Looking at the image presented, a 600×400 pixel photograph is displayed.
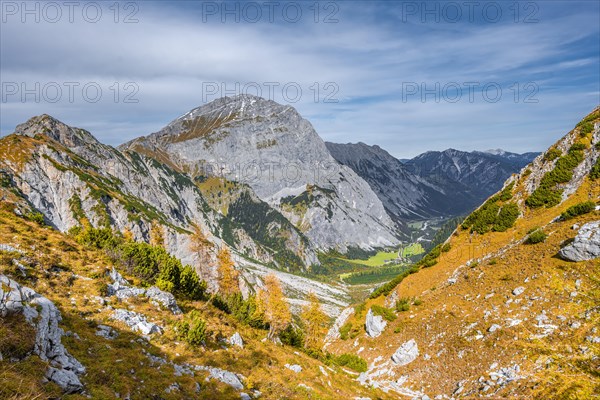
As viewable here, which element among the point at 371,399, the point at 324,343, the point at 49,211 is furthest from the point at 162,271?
the point at 49,211

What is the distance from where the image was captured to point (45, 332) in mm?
15547

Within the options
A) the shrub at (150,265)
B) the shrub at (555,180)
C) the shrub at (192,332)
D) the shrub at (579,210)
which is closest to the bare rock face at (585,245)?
the shrub at (579,210)

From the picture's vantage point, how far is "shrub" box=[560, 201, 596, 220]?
1655 inches

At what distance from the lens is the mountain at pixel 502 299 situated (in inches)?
1094

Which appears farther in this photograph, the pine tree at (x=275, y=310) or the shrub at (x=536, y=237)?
the pine tree at (x=275, y=310)

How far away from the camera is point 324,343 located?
2500 inches

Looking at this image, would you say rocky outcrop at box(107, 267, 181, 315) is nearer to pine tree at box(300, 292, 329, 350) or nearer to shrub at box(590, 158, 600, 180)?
pine tree at box(300, 292, 329, 350)

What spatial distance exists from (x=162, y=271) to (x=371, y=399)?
85.1 feet

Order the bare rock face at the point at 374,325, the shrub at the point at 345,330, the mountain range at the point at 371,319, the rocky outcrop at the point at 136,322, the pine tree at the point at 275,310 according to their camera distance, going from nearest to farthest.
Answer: the mountain range at the point at 371,319, the rocky outcrop at the point at 136,322, the pine tree at the point at 275,310, the bare rock face at the point at 374,325, the shrub at the point at 345,330

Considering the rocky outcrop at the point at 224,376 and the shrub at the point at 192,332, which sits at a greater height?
the shrub at the point at 192,332

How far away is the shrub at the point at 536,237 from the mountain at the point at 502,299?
0.13 metres

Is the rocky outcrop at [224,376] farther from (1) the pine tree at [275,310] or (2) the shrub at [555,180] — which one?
(2) the shrub at [555,180]

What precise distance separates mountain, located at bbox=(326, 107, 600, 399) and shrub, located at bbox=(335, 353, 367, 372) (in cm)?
123

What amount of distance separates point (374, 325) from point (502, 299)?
19519mm
